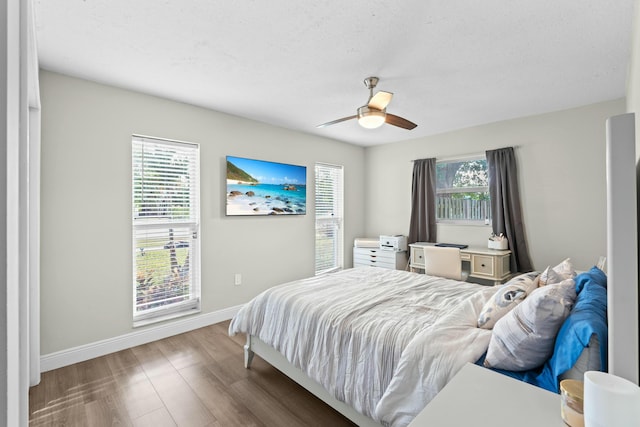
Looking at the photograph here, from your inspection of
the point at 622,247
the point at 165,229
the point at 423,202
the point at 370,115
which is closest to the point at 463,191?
the point at 423,202

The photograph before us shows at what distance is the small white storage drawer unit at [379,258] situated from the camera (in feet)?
15.3

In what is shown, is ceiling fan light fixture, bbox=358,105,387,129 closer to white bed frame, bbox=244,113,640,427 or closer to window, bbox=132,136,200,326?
white bed frame, bbox=244,113,640,427

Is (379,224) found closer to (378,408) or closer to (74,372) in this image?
(378,408)

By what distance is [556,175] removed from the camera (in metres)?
3.58

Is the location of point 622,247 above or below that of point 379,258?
above

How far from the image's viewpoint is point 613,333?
31.7 inches

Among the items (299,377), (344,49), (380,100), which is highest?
(344,49)

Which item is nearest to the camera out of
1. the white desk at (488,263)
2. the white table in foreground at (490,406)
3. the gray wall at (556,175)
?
the white table in foreground at (490,406)

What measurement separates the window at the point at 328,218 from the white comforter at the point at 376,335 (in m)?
2.15

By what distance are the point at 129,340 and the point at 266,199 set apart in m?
2.12

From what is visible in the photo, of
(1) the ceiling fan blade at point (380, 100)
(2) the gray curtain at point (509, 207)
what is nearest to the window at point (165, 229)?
(1) the ceiling fan blade at point (380, 100)

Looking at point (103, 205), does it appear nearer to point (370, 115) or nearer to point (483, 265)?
point (370, 115)

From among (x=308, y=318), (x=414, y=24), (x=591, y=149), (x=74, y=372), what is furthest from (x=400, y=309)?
(x=591, y=149)

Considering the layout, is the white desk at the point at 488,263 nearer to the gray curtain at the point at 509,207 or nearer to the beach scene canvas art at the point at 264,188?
the gray curtain at the point at 509,207
